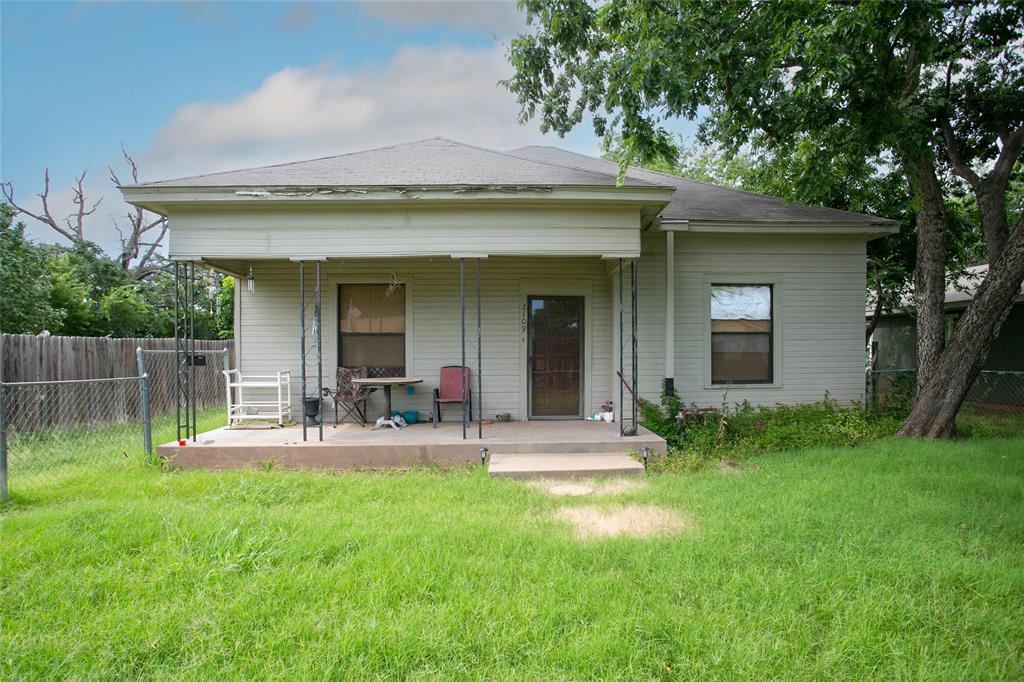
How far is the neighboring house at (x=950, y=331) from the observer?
12.3 meters

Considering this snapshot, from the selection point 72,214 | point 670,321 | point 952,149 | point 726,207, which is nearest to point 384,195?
point 670,321

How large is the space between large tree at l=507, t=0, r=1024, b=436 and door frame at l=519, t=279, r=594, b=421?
2214 mm

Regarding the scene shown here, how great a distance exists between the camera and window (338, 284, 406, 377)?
26.7 ft

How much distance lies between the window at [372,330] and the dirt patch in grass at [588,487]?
3.61 m

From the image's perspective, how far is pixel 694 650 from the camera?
2531 mm

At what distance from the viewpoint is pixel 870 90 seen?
658cm

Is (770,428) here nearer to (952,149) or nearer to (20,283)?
(952,149)

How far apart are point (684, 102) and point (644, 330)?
304cm

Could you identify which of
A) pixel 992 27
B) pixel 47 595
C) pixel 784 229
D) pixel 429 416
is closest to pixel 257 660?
pixel 47 595

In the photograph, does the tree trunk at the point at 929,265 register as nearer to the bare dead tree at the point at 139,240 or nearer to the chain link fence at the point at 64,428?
the chain link fence at the point at 64,428

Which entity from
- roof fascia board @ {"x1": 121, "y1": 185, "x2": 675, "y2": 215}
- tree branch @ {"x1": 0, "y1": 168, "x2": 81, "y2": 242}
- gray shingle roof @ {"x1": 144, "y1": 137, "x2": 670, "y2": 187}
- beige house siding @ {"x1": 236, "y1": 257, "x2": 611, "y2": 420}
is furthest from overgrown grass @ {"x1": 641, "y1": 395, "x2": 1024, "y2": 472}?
tree branch @ {"x1": 0, "y1": 168, "x2": 81, "y2": 242}

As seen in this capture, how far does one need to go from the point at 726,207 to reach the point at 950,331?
9640 mm

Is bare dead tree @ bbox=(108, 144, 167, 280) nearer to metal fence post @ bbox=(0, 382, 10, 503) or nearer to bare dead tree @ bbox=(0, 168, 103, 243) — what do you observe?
bare dead tree @ bbox=(0, 168, 103, 243)

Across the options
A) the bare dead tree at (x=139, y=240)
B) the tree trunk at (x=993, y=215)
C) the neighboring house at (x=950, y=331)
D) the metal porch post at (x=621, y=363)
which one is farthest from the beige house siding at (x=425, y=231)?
the bare dead tree at (x=139, y=240)
